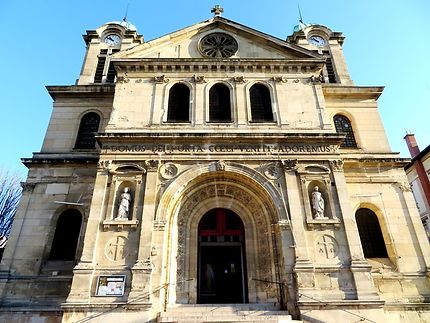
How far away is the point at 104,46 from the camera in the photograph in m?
24.4

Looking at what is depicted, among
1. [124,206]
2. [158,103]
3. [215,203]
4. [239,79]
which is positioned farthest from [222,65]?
[124,206]

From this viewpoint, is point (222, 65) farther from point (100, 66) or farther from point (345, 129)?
point (100, 66)

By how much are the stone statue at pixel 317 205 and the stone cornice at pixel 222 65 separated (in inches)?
289

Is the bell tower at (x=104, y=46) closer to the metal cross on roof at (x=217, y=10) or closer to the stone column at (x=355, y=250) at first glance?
the metal cross on roof at (x=217, y=10)

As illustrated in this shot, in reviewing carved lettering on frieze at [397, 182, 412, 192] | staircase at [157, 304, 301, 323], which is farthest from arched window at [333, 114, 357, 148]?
staircase at [157, 304, 301, 323]

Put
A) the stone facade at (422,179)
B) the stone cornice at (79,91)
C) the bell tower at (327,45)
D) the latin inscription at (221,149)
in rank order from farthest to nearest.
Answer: the stone facade at (422,179)
the bell tower at (327,45)
the stone cornice at (79,91)
the latin inscription at (221,149)

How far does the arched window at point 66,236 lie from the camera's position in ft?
50.0

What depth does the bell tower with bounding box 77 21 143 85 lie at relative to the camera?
2236 centimetres

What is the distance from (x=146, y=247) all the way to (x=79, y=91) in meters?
11.9

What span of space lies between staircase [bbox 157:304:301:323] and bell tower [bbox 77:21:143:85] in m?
16.1

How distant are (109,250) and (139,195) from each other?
255 cm

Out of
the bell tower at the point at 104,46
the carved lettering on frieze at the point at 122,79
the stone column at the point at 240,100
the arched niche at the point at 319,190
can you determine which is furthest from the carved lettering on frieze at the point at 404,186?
the bell tower at the point at 104,46

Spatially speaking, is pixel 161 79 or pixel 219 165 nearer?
pixel 219 165

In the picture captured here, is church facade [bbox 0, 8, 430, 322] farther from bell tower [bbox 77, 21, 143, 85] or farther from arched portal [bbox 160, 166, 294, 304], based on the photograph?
bell tower [bbox 77, 21, 143, 85]
